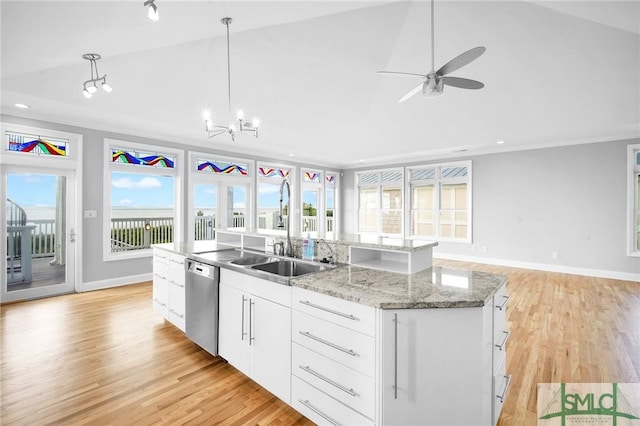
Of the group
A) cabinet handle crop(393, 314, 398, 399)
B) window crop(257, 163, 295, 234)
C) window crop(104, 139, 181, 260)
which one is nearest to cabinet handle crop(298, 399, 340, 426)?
cabinet handle crop(393, 314, 398, 399)

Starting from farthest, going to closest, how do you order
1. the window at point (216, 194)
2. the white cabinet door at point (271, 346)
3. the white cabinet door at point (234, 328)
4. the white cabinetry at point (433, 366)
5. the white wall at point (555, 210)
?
the window at point (216, 194) → the white wall at point (555, 210) → the white cabinet door at point (234, 328) → the white cabinet door at point (271, 346) → the white cabinetry at point (433, 366)

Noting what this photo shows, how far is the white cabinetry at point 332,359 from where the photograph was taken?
5.00 feet

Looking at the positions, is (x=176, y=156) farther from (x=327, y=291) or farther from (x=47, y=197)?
(x=327, y=291)

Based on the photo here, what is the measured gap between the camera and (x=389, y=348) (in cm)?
148

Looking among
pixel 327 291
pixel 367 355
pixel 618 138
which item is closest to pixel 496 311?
pixel 367 355

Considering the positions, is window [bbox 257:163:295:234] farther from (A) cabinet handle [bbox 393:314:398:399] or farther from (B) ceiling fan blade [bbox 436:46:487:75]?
(A) cabinet handle [bbox 393:314:398:399]

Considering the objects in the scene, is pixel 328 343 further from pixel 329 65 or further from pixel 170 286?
pixel 329 65

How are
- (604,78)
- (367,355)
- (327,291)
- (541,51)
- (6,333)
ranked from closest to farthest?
(367,355) < (327,291) < (6,333) < (541,51) < (604,78)

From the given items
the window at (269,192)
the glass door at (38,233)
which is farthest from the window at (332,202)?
the glass door at (38,233)

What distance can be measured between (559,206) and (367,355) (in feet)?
22.0

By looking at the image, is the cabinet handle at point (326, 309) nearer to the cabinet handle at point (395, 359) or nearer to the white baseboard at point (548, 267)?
the cabinet handle at point (395, 359)

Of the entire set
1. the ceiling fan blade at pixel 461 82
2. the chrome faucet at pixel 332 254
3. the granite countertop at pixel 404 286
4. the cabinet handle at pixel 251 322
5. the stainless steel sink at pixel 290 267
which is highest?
the ceiling fan blade at pixel 461 82

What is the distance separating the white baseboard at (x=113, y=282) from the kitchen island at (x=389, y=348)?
14.0ft

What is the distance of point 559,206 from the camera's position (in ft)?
20.2
